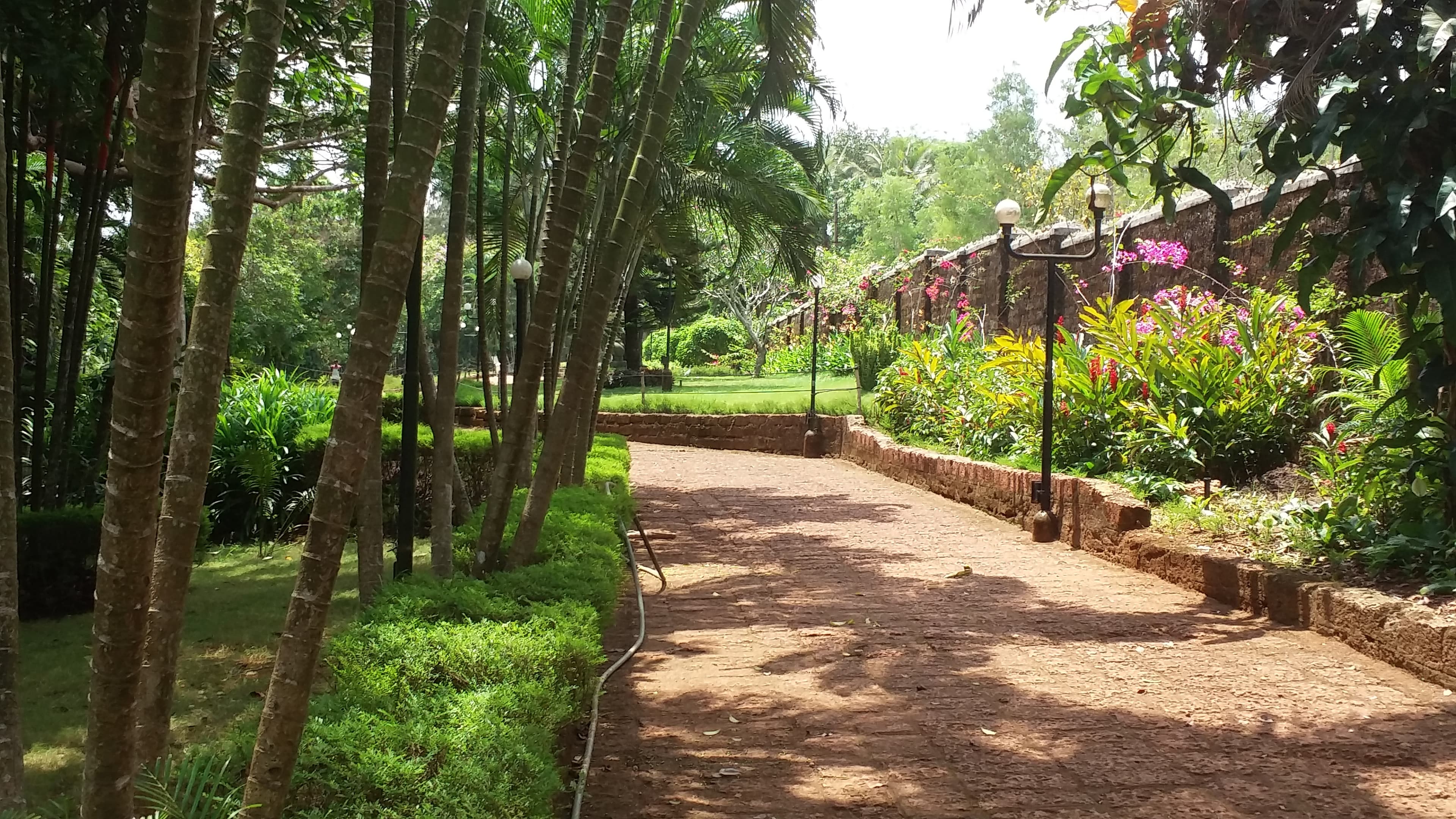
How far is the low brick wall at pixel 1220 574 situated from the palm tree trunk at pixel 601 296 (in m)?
3.52

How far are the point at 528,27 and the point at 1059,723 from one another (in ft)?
26.8

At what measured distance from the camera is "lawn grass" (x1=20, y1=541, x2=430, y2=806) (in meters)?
4.34

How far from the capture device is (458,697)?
2881 millimetres

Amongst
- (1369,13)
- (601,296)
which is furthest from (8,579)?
(1369,13)

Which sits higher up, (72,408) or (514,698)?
(72,408)

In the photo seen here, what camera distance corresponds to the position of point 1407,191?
470 centimetres

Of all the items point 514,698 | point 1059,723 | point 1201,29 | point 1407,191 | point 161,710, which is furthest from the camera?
point 1201,29

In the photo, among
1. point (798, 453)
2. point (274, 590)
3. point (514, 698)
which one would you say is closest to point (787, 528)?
point (274, 590)

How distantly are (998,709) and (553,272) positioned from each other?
2464 millimetres

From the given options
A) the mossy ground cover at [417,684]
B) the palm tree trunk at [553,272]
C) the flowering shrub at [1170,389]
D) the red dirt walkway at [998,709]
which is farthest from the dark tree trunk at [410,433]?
the flowering shrub at [1170,389]

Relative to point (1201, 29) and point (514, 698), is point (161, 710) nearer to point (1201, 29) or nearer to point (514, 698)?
point (514, 698)

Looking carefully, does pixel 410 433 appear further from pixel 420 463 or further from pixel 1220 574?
pixel 420 463

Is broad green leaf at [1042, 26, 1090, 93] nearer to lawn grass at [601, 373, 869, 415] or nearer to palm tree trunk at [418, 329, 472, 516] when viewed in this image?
palm tree trunk at [418, 329, 472, 516]

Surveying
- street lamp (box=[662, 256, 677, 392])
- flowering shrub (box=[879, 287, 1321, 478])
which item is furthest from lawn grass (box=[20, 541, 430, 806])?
street lamp (box=[662, 256, 677, 392])
